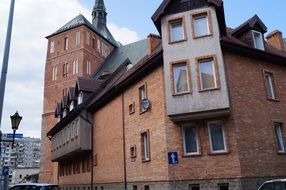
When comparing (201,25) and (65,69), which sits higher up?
(65,69)

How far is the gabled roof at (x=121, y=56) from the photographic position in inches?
1869

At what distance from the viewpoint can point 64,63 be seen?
50.5 m

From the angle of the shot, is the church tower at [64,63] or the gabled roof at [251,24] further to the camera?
the church tower at [64,63]

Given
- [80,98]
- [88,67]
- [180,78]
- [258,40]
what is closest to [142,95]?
[180,78]

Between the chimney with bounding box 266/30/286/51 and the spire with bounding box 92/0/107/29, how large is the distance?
44.9 m

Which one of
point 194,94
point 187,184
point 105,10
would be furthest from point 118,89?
point 105,10

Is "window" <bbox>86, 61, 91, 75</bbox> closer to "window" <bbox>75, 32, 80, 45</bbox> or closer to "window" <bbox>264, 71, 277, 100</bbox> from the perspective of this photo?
"window" <bbox>75, 32, 80, 45</bbox>

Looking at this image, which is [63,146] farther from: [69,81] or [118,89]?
[69,81]

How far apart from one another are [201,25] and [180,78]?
308cm

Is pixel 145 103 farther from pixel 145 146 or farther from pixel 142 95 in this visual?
pixel 145 146

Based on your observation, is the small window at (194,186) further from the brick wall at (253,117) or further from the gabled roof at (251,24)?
the gabled roof at (251,24)

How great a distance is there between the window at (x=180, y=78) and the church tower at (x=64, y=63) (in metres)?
33.6

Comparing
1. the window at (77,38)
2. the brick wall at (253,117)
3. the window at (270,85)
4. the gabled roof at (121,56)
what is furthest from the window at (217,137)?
the window at (77,38)

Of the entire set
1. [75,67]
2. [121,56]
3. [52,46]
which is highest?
[52,46]
